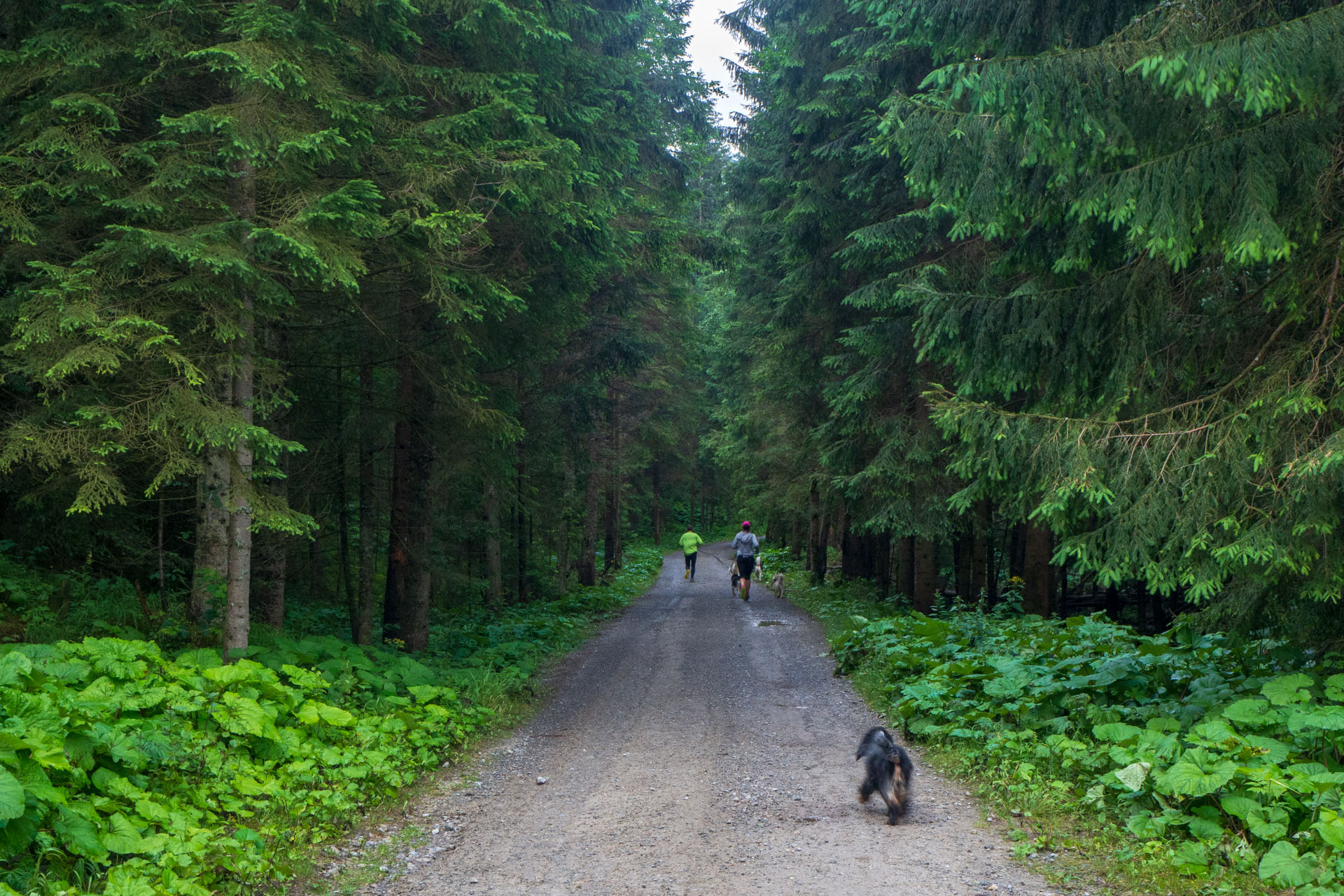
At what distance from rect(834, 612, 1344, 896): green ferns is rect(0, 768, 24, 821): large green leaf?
5.99 m

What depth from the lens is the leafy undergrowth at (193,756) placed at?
13.4ft

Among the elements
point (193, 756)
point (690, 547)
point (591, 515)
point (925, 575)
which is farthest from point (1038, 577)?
point (690, 547)

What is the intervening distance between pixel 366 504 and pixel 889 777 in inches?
377

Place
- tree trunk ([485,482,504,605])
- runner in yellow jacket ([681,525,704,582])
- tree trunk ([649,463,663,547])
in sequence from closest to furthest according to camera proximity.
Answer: tree trunk ([485,482,504,605]), runner in yellow jacket ([681,525,704,582]), tree trunk ([649,463,663,547])

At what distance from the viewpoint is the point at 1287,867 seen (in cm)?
415

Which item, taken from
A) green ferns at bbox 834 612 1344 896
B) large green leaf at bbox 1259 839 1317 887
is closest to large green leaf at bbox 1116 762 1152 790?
green ferns at bbox 834 612 1344 896

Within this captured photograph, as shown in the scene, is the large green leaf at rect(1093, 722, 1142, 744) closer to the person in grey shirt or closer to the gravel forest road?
the gravel forest road

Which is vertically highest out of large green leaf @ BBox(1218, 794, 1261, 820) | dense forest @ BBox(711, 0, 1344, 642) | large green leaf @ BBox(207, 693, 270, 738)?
dense forest @ BBox(711, 0, 1344, 642)

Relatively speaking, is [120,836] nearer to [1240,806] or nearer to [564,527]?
[1240,806]

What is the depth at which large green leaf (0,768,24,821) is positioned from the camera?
354 cm

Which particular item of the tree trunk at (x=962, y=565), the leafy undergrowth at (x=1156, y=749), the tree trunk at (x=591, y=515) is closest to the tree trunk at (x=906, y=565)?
the tree trunk at (x=962, y=565)

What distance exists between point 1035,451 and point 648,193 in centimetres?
1343

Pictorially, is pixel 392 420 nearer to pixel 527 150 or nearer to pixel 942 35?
pixel 527 150

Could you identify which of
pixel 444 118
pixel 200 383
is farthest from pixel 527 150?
pixel 200 383
